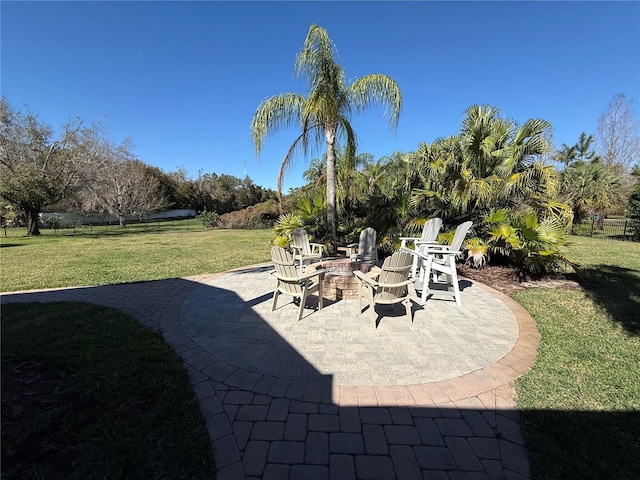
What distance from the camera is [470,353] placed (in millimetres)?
3252

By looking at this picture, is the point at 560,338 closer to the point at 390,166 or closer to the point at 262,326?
the point at 262,326

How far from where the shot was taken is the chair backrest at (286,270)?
4215mm

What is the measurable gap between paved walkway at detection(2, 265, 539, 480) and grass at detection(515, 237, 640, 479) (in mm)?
147

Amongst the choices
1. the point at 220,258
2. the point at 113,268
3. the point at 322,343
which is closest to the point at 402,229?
the point at 322,343

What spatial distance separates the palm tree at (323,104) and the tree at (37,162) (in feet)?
65.4

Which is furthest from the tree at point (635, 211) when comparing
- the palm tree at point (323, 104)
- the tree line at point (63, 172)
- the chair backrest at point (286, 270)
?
the tree line at point (63, 172)

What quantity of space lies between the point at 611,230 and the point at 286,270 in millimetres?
27594

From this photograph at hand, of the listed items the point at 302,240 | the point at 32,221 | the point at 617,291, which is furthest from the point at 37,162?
the point at 617,291

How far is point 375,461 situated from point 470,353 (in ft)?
6.60

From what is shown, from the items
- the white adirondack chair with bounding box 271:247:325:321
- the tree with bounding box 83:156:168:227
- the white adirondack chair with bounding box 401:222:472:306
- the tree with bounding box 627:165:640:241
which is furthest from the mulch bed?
the tree with bounding box 83:156:168:227

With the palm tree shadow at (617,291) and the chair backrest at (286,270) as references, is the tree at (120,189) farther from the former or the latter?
the palm tree shadow at (617,291)

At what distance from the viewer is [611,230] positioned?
2048cm

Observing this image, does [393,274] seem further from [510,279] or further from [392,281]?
[510,279]

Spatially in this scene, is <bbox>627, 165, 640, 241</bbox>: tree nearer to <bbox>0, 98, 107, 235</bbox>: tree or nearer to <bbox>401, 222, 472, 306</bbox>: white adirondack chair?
<bbox>401, 222, 472, 306</bbox>: white adirondack chair
